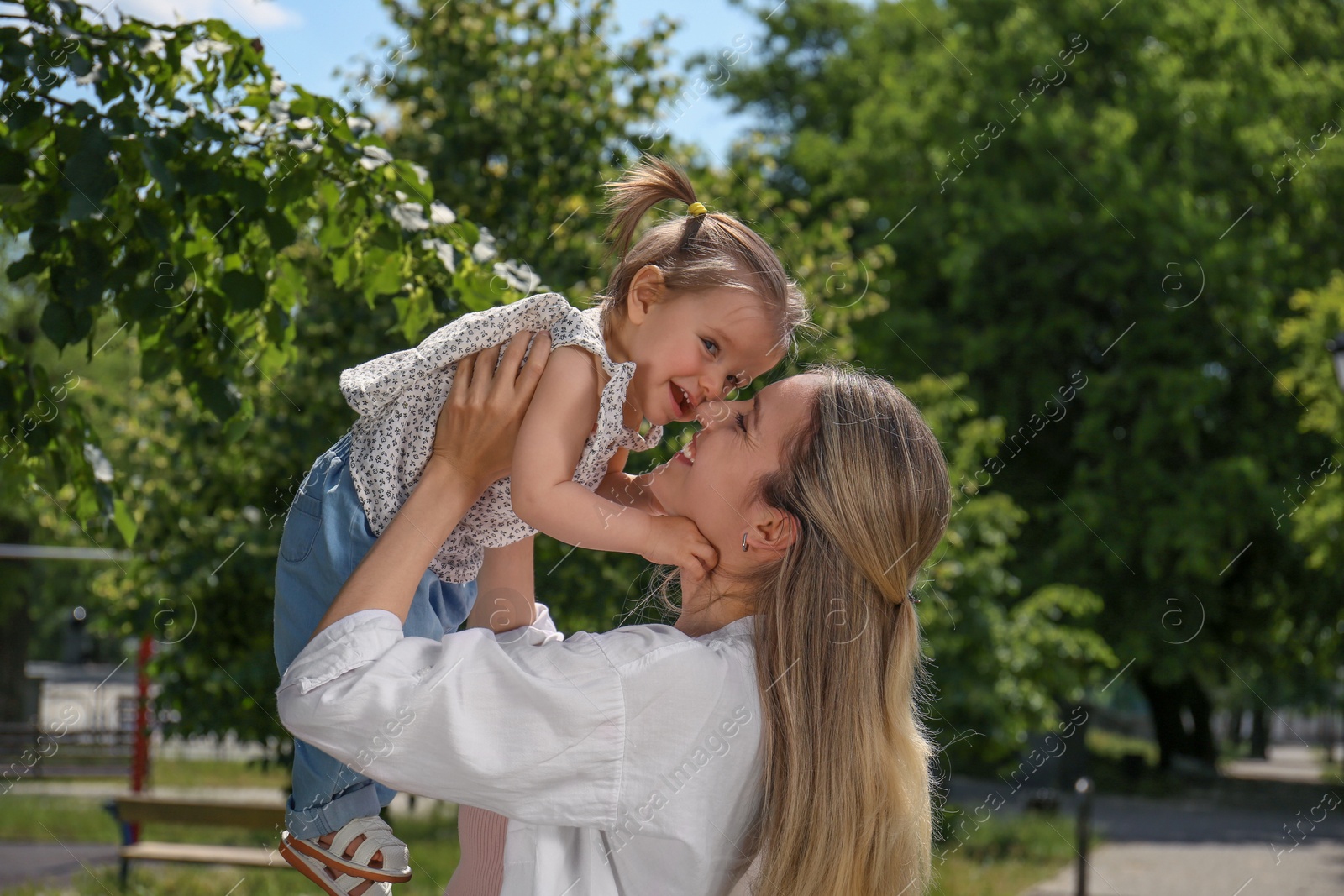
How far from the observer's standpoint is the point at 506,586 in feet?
7.37

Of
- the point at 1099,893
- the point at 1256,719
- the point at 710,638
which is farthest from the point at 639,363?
the point at 1256,719

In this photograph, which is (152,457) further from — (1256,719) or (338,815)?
(1256,719)

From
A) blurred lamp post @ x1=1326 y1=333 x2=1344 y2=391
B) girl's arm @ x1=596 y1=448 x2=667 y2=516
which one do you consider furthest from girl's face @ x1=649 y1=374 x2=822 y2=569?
blurred lamp post @ x1=1326 y1=333 x2=1344 y2=391

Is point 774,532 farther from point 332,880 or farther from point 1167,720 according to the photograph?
point 1167,720

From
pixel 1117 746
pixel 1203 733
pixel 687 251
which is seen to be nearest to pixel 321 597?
pixel 687 251

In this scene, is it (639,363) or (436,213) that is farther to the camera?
(436,213)

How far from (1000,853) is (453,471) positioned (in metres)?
11.6

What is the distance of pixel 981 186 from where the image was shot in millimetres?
15125

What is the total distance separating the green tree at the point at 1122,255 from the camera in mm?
14672

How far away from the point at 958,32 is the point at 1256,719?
23.4m

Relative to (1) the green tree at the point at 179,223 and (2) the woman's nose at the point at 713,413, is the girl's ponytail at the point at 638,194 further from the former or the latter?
(1) the green tree at the point at 179,223

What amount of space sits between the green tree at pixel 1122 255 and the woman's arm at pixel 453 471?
1208 centimetres

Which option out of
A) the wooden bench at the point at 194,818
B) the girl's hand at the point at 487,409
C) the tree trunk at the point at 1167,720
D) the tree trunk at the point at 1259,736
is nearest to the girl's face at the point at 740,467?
the girl's hand at the point at 487,409

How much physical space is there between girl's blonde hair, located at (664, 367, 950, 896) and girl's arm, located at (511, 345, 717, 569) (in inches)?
4.6
